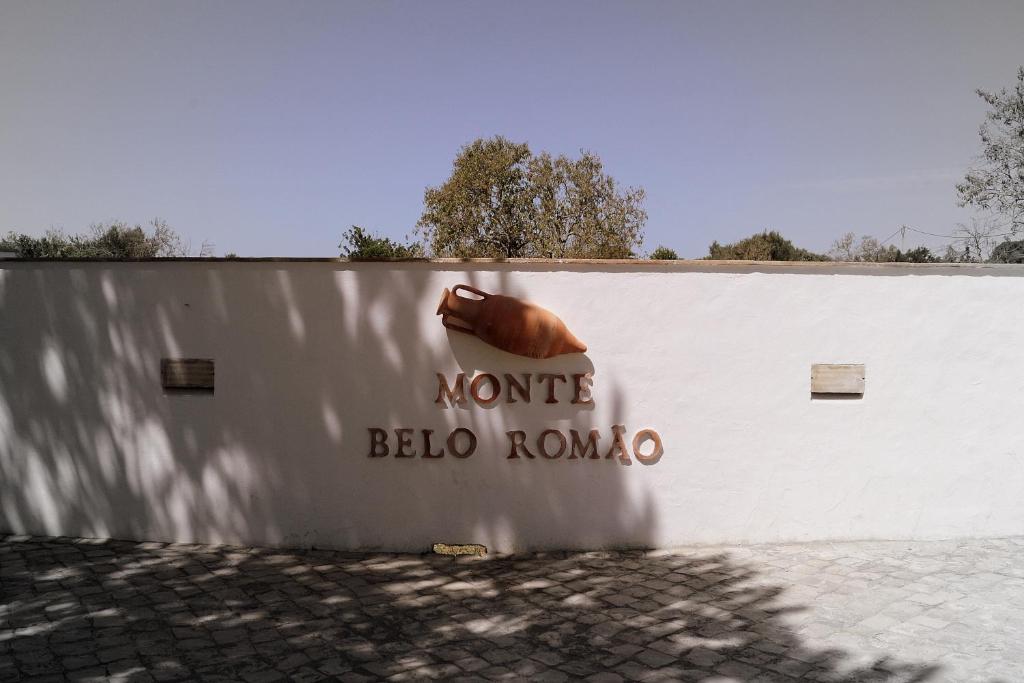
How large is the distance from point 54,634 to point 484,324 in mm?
3516

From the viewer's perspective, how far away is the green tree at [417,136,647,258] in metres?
28.4

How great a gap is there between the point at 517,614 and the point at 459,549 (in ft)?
4.40

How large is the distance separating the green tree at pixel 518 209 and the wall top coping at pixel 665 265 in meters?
21.8

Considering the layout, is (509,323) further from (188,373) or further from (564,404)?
(188,373)

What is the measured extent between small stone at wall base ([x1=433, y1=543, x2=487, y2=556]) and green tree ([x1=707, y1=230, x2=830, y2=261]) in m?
41.4

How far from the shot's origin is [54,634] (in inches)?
179

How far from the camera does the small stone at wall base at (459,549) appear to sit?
614cm

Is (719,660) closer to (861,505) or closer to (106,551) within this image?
(861,505)

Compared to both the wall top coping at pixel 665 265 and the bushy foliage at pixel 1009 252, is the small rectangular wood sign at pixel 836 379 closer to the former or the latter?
the wall top coping at pixel 665 265

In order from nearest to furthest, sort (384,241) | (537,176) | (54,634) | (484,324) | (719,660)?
(719,660), (54,634), (484,324), (537,176), (384,241)

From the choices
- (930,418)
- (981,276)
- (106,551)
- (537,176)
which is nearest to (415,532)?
(106,551)

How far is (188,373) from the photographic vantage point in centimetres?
632

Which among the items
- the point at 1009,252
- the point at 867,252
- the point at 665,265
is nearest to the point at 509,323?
the point at 665,265

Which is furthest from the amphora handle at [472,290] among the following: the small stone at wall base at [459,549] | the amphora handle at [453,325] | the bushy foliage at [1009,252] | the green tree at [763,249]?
the green tree at [763,249]
